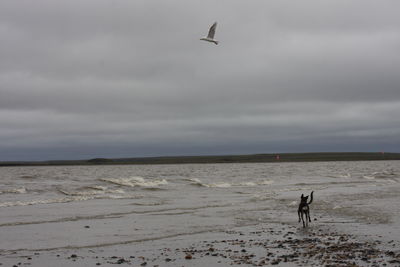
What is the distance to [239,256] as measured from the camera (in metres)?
11.7

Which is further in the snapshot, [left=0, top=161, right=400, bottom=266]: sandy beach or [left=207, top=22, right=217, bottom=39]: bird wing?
[left=207, top=22, right=217, bottom=39]: bird wing

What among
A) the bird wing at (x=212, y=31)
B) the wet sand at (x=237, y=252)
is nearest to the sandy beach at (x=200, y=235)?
the wet sand at (x=237, y=252)

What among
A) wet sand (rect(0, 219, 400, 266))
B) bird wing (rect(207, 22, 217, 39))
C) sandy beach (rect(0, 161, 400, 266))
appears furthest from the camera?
bird wing (rect(207, 22, 217, 39))

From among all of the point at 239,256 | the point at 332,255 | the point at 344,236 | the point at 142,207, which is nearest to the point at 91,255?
the point at 239,256

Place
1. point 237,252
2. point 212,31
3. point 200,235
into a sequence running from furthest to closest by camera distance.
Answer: point 212,31 < point 200,235 < point 237,252

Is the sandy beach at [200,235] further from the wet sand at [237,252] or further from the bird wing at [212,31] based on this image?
the bird wing at [212,31]

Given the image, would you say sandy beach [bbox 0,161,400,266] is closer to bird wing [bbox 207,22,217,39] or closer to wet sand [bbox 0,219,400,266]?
wet sand [bbox 0,219,400,266]

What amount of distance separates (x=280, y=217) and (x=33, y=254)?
10.5m

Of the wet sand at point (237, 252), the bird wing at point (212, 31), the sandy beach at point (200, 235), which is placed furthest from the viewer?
the bird wing at point (212, 31)

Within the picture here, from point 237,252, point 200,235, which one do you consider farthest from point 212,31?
point 237,252

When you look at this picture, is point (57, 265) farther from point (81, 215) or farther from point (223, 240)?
point (81, 215)

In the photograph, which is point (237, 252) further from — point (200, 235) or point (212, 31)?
point (212, 31)

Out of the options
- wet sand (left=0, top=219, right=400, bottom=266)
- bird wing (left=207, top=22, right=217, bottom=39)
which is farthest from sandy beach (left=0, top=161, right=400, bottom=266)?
bird wing (left=207, top=22, right=217, bottom=39)

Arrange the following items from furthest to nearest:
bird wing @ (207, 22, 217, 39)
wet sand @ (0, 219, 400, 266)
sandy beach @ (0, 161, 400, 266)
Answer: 1. bird wing @ (207, 22, 217, 39)
2. sandy beach @ (0, 161, 400, 266)
3. wet sand @ (0, 219, 400, 266)
